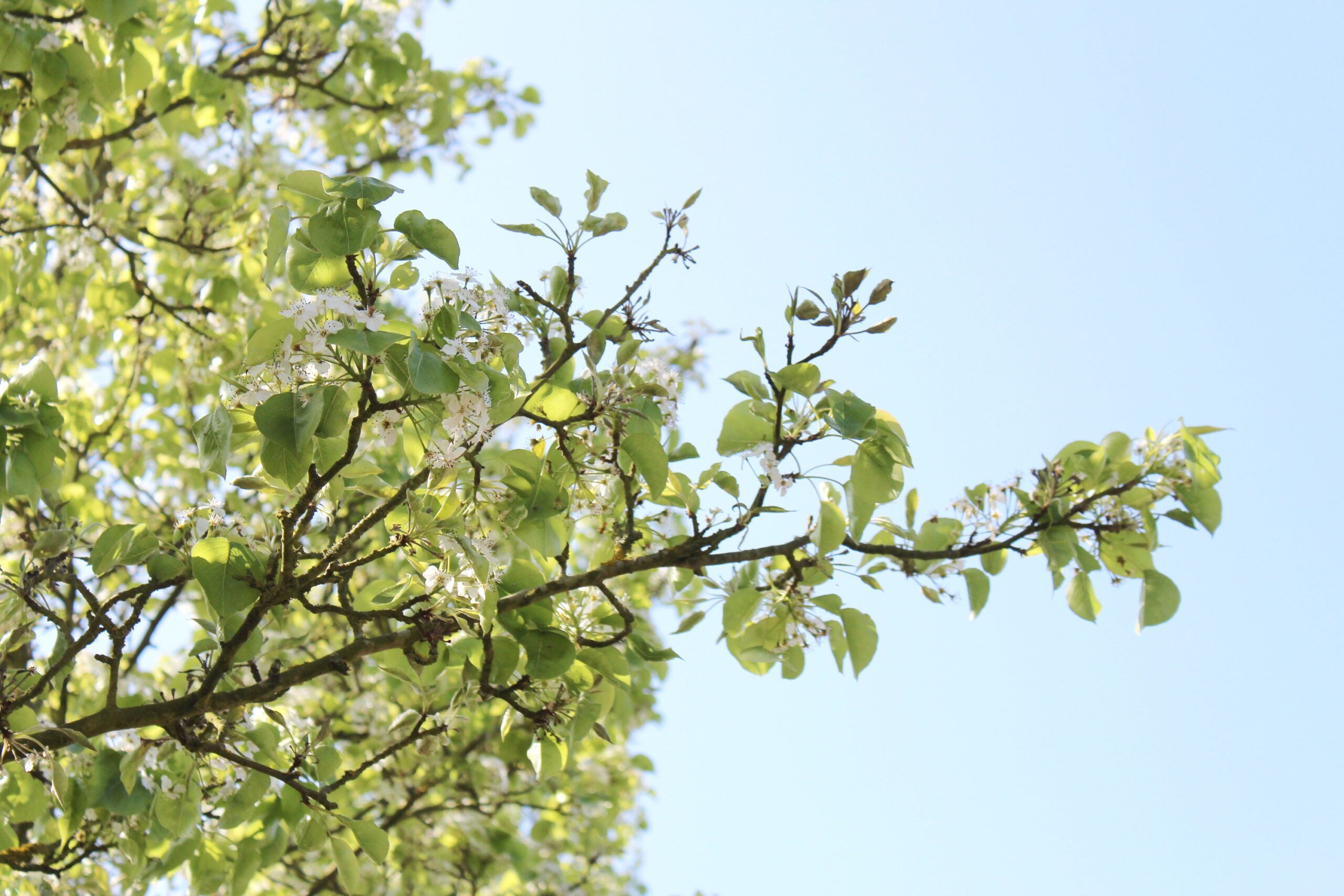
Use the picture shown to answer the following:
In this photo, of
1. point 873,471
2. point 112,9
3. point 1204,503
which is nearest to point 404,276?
point 873,471

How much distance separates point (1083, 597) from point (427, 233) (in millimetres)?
1602

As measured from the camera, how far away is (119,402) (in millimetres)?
4789

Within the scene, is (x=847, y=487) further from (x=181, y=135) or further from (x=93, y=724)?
(x=181, y=135)

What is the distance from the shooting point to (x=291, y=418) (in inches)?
59.4

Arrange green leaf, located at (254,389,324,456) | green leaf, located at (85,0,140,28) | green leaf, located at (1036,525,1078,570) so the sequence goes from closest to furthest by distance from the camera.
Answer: green leaf, located at (254,389,324,456)
green leaf, located at (1036,525,1078,570)
green leaf, located at (85,0,140,28)

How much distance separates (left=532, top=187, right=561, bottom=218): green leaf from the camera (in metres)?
1.69

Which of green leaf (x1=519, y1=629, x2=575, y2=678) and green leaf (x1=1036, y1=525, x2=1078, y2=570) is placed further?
green leaf (x1=1036, y1=525, x2=1078, y2=570)

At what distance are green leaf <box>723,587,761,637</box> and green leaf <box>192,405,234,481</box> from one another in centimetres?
97

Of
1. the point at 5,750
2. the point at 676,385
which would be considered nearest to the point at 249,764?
the point at 5,750

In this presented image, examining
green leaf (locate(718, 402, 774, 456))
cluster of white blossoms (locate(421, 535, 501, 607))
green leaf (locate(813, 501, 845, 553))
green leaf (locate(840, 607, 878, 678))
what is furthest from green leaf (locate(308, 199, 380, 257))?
green leaf (locate(840, 607, 878, 678))

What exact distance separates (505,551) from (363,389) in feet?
1.68

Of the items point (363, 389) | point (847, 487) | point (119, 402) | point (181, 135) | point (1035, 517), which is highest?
point (181, 135)

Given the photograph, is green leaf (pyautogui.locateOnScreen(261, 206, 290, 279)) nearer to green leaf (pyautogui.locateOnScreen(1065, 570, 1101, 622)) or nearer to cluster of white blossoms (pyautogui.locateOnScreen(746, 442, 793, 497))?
cluster of white blossoms (pyautogui.locateOnScreen(746, 442, 793, 497))

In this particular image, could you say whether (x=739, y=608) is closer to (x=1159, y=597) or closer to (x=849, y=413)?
(x=849, y=413)
